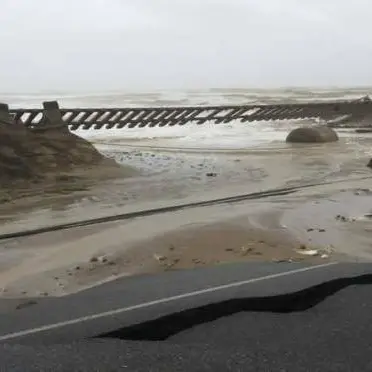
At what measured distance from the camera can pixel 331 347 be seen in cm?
350

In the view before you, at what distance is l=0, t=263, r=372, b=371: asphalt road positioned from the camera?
3.25 meters

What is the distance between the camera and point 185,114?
2466 cm

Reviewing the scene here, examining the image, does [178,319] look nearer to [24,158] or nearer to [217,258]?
[217,258]

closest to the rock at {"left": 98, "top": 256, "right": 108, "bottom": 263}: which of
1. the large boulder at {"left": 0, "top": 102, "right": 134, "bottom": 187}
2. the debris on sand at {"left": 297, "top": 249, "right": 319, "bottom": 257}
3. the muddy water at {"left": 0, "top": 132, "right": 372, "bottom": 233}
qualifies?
the debris on sand at {"left": 297, "top": 249, "right": 319, "bottom": 257}

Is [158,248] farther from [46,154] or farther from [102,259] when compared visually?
[46,154]

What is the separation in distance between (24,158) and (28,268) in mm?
6448

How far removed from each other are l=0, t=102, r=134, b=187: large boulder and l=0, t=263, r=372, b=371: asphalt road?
6940 mm

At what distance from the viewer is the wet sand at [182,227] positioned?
6016mm

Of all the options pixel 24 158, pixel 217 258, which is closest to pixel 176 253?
pixel 217 258

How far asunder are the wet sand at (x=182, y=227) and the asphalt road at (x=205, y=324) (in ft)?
2.36

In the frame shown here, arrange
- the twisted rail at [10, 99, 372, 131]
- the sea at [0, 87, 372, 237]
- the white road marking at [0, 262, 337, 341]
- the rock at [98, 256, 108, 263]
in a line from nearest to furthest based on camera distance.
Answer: the white road marking at [0, 262, 337, 341], the rock at [98, 256, 108, 263], the sea at [0, 87, 372, 237], the twisted rail at [10, 99, 372, 131]

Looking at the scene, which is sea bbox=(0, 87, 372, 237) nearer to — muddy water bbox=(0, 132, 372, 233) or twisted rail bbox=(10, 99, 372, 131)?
muddy water bbox=(0, 132, 372, 233)

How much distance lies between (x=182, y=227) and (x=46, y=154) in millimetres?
5908

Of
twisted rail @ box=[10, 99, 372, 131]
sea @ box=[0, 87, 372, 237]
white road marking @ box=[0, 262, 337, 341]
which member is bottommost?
sea @ box=[0, 87, 372, 237]
